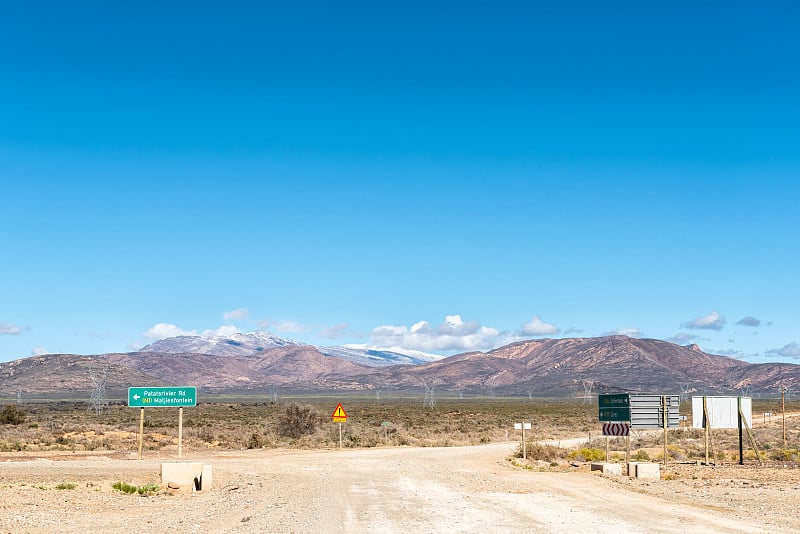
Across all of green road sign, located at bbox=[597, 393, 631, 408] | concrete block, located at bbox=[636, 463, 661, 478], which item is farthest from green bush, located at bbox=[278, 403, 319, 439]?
concrete block, located at bbox=[636, 463, 661, 478]

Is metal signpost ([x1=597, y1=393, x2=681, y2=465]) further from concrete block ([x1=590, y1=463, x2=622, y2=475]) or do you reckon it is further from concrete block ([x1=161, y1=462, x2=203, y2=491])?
concrete block ([x1=161, y1=462, x2=203, y2=491])

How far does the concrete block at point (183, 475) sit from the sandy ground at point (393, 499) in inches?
23.6

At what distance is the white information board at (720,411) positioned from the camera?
32.5m

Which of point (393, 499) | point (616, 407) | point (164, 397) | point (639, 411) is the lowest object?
point (393, 499)

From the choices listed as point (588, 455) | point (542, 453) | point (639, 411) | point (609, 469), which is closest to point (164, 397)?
point (609, 469)

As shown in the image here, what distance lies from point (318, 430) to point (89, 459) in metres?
19.6

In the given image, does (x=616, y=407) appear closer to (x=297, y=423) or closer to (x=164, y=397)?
(x=164, y=397)

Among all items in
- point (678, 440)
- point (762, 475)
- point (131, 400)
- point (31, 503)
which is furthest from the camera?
point (678, 440)

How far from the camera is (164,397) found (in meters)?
30.4

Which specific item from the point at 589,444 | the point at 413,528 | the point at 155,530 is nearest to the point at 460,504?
the point at 413,528

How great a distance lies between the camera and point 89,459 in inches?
1319

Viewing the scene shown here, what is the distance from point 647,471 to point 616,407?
368 cm

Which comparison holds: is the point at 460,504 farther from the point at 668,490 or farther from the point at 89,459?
the point at 89,459

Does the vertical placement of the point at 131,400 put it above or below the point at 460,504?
above
